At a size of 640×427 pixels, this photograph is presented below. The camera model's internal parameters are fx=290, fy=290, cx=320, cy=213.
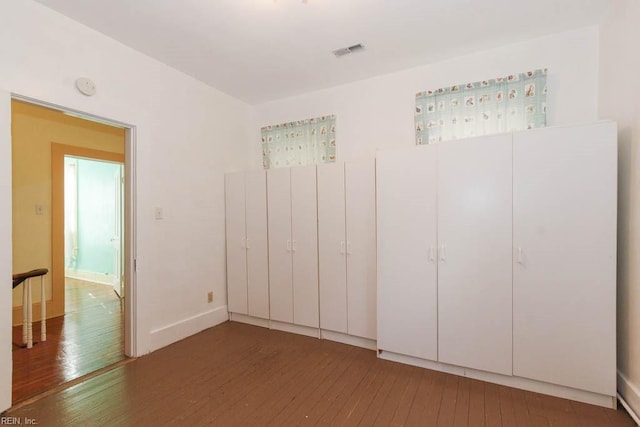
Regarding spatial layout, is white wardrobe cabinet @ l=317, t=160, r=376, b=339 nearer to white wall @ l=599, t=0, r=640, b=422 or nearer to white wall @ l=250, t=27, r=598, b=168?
white wall @ l=250, t=27, r=598, b=168

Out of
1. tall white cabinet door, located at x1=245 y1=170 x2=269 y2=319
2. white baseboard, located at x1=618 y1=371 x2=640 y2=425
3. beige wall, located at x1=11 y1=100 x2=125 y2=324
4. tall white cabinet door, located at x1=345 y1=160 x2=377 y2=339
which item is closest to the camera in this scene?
white baseboard, located at x1=618 y1=371 x2=640 y2=425

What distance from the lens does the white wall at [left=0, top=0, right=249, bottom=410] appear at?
6.56 feet

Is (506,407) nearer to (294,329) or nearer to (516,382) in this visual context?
(516,382)

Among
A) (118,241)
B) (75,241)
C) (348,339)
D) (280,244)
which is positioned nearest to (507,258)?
(348,339)

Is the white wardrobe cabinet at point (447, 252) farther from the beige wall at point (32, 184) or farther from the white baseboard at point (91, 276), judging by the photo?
the white baseboard at point (91, 276)

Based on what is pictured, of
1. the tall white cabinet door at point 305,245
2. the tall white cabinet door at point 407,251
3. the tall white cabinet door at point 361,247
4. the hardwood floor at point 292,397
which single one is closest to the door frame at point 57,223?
the hardwood floor at point 292,397

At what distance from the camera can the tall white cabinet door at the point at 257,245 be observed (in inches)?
135

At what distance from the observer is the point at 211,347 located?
116 inches

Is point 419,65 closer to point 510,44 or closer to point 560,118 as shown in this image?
point 510,44

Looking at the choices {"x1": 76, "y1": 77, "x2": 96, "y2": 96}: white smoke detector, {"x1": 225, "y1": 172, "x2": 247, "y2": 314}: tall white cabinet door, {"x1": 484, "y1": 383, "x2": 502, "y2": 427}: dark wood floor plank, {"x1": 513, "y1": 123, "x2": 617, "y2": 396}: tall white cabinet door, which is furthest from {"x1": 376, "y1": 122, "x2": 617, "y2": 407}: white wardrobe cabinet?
{"x1": 76, "y1": 77, "x2": 96, "y2": 96}: white smoke detector

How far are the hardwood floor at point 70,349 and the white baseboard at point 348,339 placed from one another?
6.49 ft

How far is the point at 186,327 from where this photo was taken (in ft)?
10.4

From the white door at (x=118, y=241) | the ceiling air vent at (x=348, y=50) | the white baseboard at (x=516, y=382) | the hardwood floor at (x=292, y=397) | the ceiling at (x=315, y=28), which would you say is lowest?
the hardwood floor at (x=292, y=397)

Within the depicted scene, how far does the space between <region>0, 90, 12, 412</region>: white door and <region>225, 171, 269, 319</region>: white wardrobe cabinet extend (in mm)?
1967
